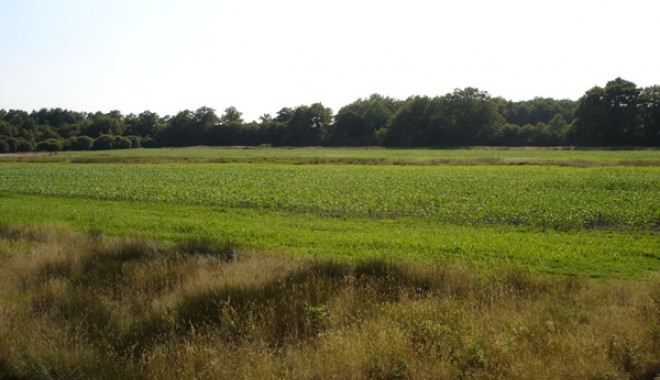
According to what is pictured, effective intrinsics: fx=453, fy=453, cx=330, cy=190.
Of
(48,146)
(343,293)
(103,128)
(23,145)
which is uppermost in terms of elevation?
(103,128)

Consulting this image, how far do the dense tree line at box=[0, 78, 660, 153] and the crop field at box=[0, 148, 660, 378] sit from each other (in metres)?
77.6

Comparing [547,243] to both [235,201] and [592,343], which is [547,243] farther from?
[235,201]

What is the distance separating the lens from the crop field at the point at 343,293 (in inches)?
247

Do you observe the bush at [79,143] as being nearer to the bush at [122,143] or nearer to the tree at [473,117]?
the bush at [122,143]

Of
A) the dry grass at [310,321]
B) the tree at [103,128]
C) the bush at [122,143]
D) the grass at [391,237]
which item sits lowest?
the grass at [391,237]

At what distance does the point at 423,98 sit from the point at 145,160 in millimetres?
74138

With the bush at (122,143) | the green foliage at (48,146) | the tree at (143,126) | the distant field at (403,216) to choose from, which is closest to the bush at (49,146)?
the green foliage at (48,146)

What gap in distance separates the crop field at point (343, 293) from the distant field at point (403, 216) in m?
0.13

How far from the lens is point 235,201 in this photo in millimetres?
24125

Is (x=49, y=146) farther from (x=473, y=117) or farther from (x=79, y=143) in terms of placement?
(x=473, y=117)

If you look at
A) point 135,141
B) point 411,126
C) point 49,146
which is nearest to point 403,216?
point 411,126

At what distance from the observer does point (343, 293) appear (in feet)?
28.5

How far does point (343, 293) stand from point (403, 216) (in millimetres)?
11361

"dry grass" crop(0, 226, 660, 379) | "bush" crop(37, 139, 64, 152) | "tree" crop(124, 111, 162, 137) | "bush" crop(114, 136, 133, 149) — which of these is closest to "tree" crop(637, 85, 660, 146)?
"dry grass" crop(0, 226, 660, 379)
